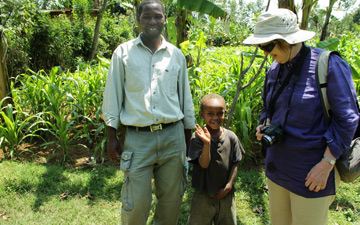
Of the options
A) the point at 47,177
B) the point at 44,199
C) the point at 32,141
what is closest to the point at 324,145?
the point at 44,199

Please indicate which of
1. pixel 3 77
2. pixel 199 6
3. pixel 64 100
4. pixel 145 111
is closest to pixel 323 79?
pixel 145 111

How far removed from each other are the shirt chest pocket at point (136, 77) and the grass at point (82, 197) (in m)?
1.45

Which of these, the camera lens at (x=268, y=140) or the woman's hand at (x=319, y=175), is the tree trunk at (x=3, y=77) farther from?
the woman's hand at (x=319, y=175)

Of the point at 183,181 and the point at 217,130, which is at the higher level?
the point at 217,130

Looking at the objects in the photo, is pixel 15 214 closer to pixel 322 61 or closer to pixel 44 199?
pixel 44 199

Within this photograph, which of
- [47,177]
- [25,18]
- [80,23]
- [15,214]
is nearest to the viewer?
[15,214]

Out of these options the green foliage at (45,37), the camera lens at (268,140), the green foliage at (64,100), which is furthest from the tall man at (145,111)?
the green foliage at (45,37)

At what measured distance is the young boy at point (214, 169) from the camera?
7.31 feet

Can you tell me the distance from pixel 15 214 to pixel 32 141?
1.81 m

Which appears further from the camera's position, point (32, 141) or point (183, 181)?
point (32, 141)

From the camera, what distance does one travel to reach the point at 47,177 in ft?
12.0

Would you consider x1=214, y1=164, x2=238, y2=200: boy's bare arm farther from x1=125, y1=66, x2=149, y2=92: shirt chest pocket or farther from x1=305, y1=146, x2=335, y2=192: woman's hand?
x1=125, y1=66, x2=149, y2=92: shirt chest pocket

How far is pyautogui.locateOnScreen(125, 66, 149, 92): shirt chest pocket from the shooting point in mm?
2205

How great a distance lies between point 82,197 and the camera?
10.9ft
